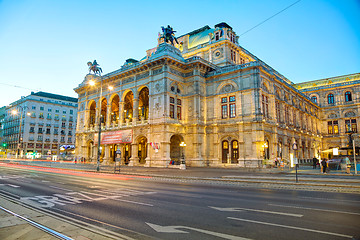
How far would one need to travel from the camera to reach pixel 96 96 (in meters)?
52.8

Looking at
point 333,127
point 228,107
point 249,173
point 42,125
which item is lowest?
point 249,173

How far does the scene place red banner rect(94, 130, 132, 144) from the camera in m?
42.5

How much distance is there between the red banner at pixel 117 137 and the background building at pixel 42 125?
44.6 m

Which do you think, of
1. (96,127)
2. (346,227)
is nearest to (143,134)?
(96,127)

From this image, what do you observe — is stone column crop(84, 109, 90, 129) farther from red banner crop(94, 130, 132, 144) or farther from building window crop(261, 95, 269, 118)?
building window crop(261, 95, 269, 118)

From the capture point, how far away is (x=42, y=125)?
3354 inches

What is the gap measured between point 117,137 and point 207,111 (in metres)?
17.6

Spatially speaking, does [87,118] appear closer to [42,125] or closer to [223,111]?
[223,111]

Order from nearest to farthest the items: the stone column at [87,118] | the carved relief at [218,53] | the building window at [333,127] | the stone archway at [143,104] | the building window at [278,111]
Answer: the building window at [278,111] → the carved relief at [218,53] → the stone archway at [143,104] → the stone column at [87,118] → the building window at [333,127]

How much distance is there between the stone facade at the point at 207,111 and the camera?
37.2 metres

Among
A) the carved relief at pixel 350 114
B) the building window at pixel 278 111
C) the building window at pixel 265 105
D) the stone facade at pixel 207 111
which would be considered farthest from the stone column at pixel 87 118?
the carved relief at pixel 350 114

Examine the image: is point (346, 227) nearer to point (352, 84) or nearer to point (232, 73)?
point (232, 73)

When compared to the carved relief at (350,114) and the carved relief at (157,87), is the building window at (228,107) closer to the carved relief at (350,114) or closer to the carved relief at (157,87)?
the carved relief at (157,87)

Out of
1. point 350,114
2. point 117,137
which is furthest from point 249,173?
point 350,114
